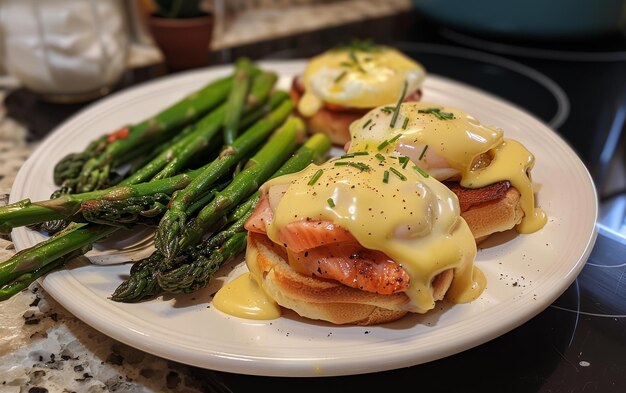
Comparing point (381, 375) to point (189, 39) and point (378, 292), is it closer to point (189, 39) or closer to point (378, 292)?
point (378, 292)

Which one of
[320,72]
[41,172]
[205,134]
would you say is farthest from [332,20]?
[41,172]

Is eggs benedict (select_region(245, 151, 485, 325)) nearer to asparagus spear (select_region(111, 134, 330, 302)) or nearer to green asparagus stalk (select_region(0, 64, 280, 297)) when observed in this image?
asparagus spear (select_region(111, 134, 330, 302))

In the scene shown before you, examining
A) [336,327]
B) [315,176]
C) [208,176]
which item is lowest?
[336,327]

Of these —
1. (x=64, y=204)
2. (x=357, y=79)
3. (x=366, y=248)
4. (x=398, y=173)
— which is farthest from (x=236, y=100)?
(x=366, y=248)

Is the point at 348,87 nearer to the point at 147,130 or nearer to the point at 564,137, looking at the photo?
the point at 147,130

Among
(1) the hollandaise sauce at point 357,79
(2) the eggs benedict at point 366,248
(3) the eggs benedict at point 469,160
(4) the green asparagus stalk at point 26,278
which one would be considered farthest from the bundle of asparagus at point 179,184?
(3) the eggs benedict at point 469,160

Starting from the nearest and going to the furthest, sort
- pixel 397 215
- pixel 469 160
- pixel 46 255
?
1. pixel 397 215
2. pixel 46 255
3. pixel 469 160
